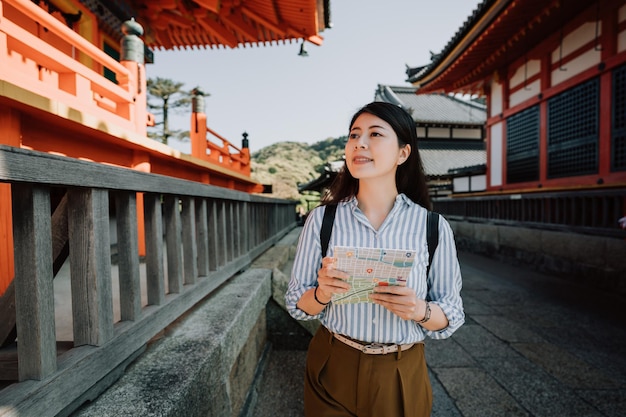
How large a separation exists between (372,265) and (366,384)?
57 cm

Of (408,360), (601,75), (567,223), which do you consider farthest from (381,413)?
(601,75)

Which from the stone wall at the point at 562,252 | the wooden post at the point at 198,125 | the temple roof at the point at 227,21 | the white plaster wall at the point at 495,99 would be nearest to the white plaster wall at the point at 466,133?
the white plaster wall at the point at 495,99

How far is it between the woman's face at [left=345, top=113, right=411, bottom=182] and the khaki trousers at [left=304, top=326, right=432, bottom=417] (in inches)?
30.6

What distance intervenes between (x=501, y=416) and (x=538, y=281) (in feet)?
15.5

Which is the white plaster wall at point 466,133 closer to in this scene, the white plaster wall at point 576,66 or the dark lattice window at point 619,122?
the white plaster wall at point 576,66

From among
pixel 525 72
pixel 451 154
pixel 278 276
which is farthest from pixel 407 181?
pixel 451 154

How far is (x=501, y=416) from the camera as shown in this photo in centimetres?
233

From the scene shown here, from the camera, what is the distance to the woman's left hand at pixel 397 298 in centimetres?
117

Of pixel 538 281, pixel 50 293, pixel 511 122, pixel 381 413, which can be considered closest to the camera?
pixel 50 293

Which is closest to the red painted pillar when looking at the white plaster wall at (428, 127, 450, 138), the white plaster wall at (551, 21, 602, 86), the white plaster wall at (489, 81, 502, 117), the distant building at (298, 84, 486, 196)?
the white plaster wall at (551, 21, 602, 86)

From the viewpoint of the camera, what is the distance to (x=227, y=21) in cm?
752

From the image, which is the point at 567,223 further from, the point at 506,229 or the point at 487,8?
the point at 487,8

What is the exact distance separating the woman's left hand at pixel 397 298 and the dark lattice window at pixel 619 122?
7205mm

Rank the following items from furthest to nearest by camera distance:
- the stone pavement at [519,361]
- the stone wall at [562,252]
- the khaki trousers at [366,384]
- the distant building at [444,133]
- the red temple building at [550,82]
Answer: the distant building at [444,133] < the red temple building at [550,82] < the stone wall at [562,252] < the stone pavement at [519,361] < the khaki trousers at [366,384]
